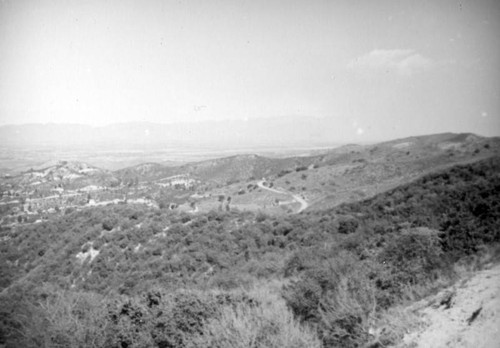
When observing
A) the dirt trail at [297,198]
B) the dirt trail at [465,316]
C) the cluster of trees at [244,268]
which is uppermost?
the dirt trail at [465,316]

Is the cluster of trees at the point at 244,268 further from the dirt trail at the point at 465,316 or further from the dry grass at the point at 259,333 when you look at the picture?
the dirt trail at the point at 465,316

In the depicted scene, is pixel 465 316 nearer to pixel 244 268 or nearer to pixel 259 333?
pixel 259 333

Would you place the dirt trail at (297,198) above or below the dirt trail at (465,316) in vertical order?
below

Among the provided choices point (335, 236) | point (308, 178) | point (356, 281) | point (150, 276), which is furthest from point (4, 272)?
point (308, 178)

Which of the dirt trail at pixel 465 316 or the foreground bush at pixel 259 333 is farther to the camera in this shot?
the foreground bush at pixel 259 333

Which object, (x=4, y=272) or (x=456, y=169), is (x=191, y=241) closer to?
(x=4, y=272)

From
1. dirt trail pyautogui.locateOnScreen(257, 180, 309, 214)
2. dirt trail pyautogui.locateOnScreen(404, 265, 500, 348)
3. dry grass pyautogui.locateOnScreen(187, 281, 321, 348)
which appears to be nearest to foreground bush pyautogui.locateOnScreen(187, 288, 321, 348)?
dry grass pyautogui.locateOnScreen(187, 281, 321, 348)

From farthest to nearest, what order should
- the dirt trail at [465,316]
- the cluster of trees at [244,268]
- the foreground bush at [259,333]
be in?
the cluster of trees at [244,268] → the foreground bush at [259,333] → the dirt trail at [465,316]

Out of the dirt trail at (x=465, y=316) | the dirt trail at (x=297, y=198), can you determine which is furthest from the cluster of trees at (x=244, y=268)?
the dirt trail at (x=297, y=198)

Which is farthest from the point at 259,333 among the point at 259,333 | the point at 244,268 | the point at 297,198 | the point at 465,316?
the point at 297,198
